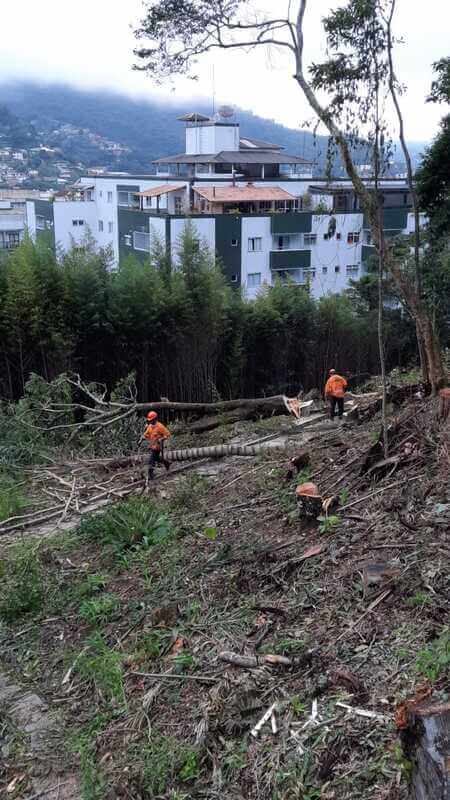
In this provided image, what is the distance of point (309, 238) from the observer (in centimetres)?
2700

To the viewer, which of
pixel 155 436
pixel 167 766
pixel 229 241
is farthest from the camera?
pixel 229 241

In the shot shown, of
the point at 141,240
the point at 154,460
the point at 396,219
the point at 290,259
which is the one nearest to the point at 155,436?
the point at 154,460

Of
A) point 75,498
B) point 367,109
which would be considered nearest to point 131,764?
point 75,498

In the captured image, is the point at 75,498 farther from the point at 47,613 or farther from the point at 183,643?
the point at 183,643

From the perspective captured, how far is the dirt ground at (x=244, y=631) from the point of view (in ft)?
11.0

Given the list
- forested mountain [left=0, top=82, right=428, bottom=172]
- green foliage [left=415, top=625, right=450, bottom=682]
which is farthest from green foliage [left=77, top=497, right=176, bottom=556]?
forested mountain [left=0, top=82, right=428, bottom=172]

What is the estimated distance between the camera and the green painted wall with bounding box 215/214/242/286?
77.7 feet

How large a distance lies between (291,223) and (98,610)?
21891 mm

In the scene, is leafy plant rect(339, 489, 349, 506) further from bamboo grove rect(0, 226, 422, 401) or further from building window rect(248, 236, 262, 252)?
building window rect(248, 236, 262, 252)

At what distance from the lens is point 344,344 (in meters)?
18.5

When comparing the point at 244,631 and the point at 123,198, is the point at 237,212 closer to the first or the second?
the point at 123,198

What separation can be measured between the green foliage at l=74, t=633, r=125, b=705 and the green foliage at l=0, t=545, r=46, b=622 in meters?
0.90

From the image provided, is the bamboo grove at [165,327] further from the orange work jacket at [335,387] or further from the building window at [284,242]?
the building window at [284,242]

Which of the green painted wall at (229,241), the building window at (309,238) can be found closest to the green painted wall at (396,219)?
the building window at (309,238)
